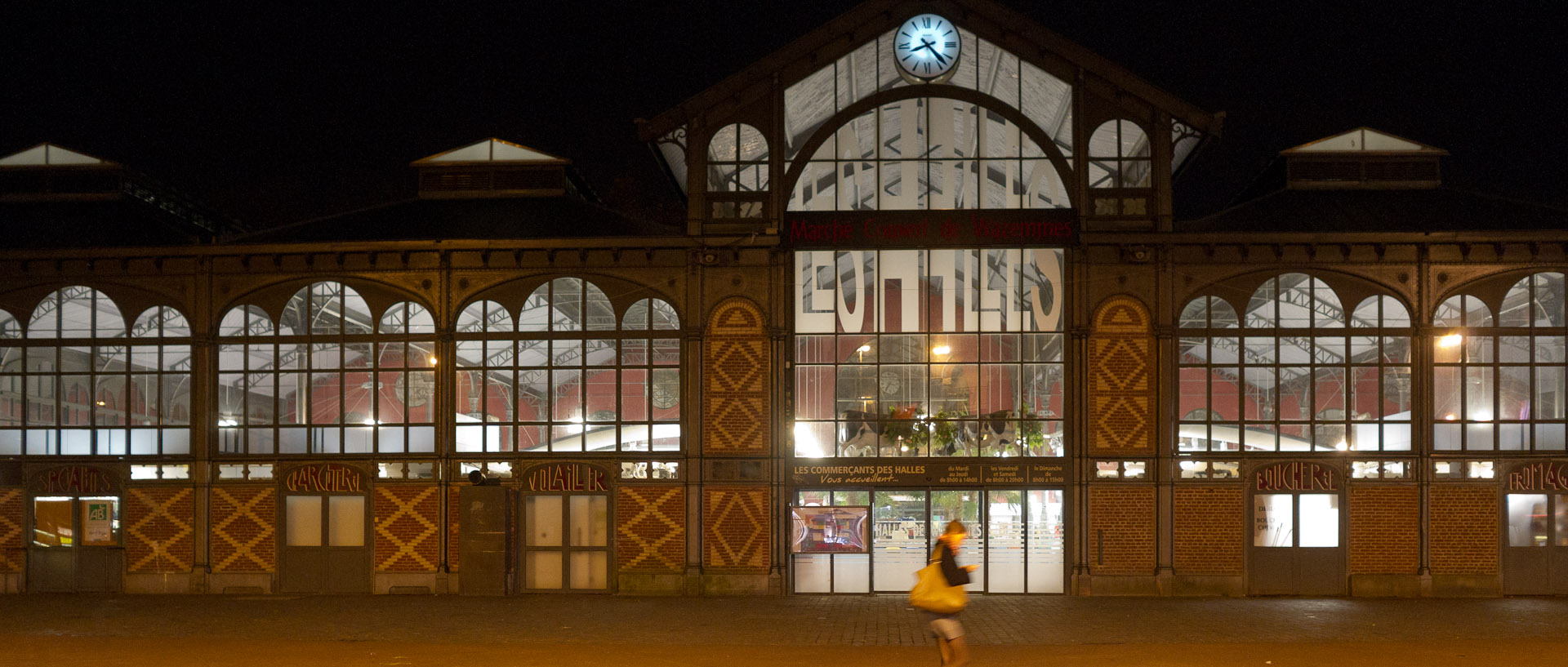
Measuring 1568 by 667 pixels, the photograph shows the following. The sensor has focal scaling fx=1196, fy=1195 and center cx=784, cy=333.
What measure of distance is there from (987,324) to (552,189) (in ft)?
30.9

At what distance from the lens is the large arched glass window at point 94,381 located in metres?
22.8

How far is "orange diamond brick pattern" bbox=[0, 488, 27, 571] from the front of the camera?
22.6 metres

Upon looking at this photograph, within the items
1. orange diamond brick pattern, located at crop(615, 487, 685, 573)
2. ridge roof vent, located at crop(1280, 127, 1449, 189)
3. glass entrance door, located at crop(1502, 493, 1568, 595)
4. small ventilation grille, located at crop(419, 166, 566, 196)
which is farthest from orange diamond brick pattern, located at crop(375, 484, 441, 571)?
glass entrance door, located at crop(1502, 493, 1568, 595)

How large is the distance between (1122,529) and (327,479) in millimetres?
14636

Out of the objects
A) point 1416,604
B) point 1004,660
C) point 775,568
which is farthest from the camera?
point 775,568

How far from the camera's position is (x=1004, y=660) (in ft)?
48.0

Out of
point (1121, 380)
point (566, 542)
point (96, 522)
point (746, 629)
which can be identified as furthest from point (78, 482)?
point (1121, 380)

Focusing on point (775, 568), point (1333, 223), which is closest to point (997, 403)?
point (775, 568)

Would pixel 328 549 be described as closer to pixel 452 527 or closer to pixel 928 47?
pixel 452 527

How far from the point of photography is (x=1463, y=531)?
69.9ft

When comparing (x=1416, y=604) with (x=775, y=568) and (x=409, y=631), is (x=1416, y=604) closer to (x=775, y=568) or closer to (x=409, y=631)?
(x=775, y=568)

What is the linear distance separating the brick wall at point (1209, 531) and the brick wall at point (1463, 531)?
3386 millimetres

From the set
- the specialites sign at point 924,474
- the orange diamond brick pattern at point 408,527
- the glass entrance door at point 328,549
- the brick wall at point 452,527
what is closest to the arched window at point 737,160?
the specialites sign at point 924,474

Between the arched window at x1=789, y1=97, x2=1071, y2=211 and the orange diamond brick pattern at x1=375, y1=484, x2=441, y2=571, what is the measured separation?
8809 mm
